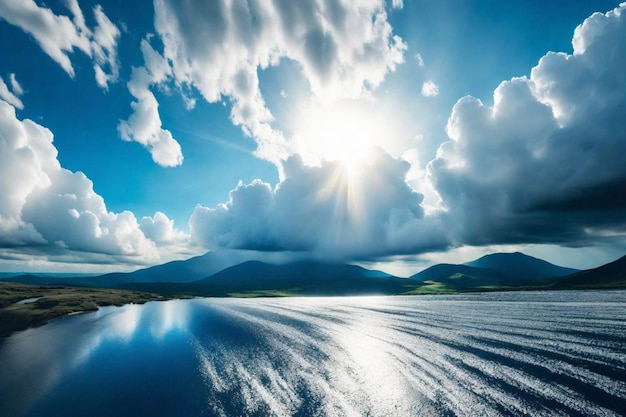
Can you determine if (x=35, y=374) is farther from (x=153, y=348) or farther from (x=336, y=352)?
(x=336, y=352)

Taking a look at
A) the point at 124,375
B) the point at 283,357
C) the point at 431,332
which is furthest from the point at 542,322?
the point at 124,375

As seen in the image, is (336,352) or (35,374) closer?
(35,374)

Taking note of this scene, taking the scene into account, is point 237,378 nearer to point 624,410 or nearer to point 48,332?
point 624,410

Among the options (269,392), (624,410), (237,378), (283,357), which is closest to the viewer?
(624,410)

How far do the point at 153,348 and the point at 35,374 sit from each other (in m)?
18.2

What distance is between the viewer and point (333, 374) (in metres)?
35.1

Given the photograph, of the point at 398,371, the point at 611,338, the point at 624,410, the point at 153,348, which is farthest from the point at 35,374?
the point at 611,338

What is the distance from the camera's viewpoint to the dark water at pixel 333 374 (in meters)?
25.5

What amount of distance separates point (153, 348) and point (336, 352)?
36417 millimetres

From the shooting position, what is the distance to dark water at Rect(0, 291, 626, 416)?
25516 mm

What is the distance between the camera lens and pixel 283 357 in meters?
43.9

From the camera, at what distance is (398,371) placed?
1374 inches

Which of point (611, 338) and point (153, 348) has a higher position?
point (611, 338)

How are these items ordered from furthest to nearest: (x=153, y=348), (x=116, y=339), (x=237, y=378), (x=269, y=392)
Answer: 1. (x=116, y=339)
2. (x=153, y=348)
3. (x=237, y=378)
4. (x=269, y=392)
